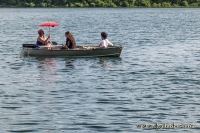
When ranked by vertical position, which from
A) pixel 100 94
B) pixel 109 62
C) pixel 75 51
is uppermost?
pixel 100 94

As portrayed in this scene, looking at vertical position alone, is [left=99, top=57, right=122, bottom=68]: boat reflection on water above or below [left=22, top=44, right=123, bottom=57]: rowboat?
below

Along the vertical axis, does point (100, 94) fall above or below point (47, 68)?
above

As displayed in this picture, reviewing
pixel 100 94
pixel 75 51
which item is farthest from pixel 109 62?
pixel 100 94

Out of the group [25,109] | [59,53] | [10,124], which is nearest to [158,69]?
[59,53]

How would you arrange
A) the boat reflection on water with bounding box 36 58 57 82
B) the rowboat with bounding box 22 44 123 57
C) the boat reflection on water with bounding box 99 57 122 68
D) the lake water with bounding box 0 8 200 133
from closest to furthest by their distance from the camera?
the lake water with bounding box 0 8 200 133 → the boat reflection on water with bounding box 36 58 57 82 → the boat reflection on water with bounding box 99 57 122 68 → the rowboat with bounding box 22 44 123 57

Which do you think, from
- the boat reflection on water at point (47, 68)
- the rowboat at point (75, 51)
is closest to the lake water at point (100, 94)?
the boat reflection on water at point (47, 68)

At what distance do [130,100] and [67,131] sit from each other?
6.02 meters

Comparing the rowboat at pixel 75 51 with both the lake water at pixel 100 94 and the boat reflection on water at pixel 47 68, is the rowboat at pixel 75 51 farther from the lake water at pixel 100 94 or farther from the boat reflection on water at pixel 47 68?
the boat reflection on water at pixel 47 68

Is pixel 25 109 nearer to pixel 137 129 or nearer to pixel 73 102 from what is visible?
pixel 73 102

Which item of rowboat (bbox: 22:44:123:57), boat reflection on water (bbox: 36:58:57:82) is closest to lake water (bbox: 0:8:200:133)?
boat reflection on water (bbox: 36:58:57:82)

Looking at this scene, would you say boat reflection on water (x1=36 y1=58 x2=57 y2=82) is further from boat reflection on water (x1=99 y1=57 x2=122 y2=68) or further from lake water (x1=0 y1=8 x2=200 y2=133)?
boat reflection on water (x1=99 y1=57 x2=122 y2=68)

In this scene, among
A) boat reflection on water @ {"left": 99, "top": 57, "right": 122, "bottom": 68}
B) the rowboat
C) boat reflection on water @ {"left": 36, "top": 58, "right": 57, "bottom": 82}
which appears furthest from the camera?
the rowboat

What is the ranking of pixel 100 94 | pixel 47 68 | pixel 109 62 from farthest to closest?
1. pixel 109 62
2. pixel 47 68
3. pixel 100 94

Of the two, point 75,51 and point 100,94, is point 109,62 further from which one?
point 100,94
